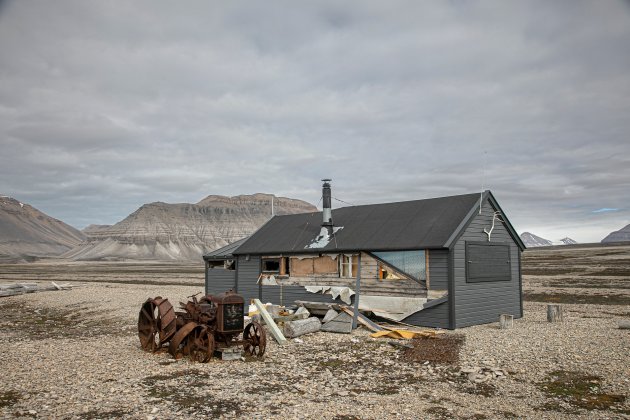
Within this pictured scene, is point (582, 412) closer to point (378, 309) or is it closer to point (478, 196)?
point (378, 309)

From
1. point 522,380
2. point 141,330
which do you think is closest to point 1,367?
point 141,330

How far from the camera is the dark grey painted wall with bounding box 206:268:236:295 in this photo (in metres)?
26.5

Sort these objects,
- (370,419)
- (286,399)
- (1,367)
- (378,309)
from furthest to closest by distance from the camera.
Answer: (378,309) < (1,367) < (286,399) < (370,419)

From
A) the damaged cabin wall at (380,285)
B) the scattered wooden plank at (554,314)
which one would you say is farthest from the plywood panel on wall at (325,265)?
the scattered wooden plank at (554,314)

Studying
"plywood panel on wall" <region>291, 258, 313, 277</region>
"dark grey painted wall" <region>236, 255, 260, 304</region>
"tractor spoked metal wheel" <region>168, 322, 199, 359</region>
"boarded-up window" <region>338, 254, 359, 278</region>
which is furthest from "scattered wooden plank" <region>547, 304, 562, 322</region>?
"tractor spoked metal wheel" <region>168, 322, 199, 359</region>

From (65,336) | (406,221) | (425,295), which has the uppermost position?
(406,221)

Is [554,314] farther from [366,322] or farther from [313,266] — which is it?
[313,266]

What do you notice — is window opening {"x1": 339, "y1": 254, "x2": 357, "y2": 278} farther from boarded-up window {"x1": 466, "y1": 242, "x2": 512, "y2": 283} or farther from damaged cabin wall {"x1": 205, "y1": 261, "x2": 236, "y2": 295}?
damaged cabin wall {"x1": 205, "y1": 261, "x2": 236, "y2": 295}

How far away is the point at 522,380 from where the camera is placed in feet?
36.0

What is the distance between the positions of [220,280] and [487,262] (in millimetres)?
14063

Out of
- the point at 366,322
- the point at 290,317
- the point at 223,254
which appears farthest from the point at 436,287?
the point at 223,254

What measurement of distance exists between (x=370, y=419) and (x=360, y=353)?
19.0 feet

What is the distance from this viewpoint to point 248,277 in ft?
84.0

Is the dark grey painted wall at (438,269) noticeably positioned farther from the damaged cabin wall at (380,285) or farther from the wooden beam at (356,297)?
the wooden beam at (356,297)
